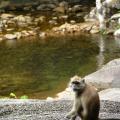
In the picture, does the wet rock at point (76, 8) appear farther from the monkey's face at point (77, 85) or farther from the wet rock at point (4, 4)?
the monkey's face at point (77, 85)

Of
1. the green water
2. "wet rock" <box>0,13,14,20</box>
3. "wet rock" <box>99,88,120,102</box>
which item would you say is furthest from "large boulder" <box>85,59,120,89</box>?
"wet rock" <box>0,13,14,20</box>

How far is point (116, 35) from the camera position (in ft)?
74.8

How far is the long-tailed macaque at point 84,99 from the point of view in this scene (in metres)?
6.56

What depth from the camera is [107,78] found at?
47.4 ft

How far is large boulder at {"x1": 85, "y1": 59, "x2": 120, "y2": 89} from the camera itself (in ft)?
46.1

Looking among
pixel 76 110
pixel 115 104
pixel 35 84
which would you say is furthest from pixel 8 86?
pixel 76 110

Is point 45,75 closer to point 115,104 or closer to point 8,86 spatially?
point 8,86

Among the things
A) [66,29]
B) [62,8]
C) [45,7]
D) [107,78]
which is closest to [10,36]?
[66,29]

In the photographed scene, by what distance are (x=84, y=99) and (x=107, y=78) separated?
792cm

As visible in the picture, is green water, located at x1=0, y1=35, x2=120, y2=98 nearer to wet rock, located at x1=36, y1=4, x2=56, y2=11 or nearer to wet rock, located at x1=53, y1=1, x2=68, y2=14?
wet rock, located at x1=53, y1=1, x2=68, y2=14

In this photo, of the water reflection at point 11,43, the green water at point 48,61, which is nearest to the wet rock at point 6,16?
the water reflection at point 11,43

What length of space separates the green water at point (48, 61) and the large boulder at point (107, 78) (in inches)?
43.2

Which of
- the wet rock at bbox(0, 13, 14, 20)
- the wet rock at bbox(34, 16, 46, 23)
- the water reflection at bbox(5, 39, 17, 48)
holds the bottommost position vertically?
the water reflection at bbox(5, 39, 17, 48)

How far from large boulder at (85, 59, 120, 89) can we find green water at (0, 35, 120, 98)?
1098 mm
